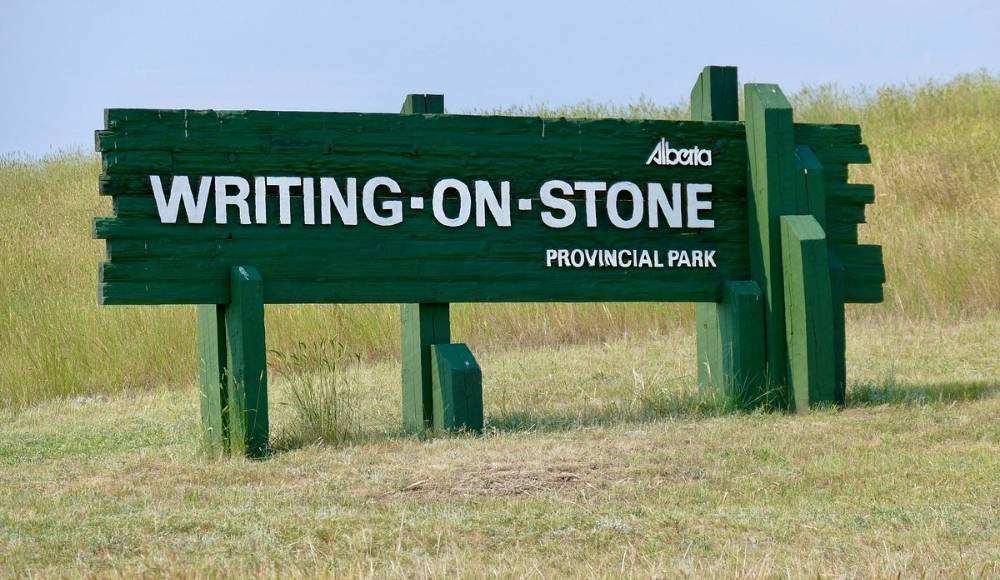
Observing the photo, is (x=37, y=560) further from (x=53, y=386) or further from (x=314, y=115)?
(x=53, y=386)

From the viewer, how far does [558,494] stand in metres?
6.52

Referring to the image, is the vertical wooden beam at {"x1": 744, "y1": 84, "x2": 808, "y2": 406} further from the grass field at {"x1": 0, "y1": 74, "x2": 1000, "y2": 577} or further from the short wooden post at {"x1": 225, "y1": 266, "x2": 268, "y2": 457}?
the short wooden post at {"x1": 225, "y1": 266, "x2": 268, "y2": 457}

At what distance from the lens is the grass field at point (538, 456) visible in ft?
17.4

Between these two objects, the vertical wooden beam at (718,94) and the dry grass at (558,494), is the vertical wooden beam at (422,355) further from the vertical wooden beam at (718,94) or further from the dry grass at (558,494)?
the vertical wooden beam at (718,94)

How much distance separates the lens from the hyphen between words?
27.5 ft

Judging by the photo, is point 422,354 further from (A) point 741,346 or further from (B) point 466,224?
(A) point 741,346

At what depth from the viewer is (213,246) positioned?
835 centimetres

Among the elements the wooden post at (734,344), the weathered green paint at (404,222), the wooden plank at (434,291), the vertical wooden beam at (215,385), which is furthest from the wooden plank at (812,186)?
the vertical wooden beam at (215,385)

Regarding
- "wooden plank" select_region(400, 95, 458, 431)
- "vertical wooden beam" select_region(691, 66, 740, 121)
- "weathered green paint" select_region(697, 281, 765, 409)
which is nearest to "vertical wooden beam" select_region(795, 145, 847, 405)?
"weathered green paint" select_region(697, 281, 765, 409)

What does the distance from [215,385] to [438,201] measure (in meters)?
1.78

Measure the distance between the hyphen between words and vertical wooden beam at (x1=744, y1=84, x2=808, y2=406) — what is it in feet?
1.15

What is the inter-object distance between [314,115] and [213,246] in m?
1.02

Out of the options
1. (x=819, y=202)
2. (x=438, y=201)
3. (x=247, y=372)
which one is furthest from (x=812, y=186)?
(x=247, y=372)

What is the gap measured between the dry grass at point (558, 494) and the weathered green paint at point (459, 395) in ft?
0.92
